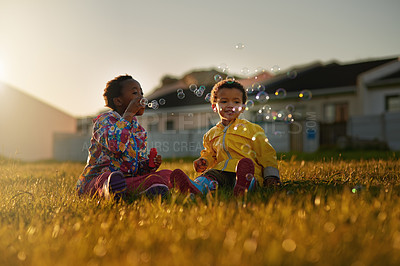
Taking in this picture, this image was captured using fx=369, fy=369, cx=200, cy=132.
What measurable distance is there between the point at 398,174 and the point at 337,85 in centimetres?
1742

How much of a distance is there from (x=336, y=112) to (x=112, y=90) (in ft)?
61.1

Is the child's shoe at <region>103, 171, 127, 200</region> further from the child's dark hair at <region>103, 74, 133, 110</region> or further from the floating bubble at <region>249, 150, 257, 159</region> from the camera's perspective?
the floating bubble at <region>249, 150, 257, 159</region>

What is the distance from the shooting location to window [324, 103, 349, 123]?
2036cm

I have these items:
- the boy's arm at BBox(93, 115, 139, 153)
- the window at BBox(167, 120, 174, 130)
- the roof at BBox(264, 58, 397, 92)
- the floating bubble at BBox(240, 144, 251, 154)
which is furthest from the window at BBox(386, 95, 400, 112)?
the boy's arm at BBox(93, 115, 139, 153)

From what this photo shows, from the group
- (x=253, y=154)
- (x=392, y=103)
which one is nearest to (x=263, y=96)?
(x=253, y=154)

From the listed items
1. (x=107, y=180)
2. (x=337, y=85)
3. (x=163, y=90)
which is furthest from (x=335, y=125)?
(x=163, y=90)

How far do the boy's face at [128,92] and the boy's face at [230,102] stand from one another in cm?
85

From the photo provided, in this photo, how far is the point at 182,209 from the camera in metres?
2.49

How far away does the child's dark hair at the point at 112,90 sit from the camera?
3.86 meters

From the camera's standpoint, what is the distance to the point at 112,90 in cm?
389

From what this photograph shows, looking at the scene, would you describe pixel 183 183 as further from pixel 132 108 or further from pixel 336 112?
pixel 336 112

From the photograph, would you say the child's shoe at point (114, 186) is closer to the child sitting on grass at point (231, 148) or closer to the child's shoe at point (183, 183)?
the child's shoe at point (183, 183)

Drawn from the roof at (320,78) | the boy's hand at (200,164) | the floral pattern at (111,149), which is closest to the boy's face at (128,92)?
the floral pattern at (111,149)

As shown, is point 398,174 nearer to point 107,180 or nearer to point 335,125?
point 107,180
